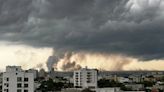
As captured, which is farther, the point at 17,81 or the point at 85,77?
the point at 85,77

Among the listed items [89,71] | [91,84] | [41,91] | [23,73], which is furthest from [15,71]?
[89,71]

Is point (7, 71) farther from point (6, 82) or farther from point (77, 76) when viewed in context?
point (77, 76)

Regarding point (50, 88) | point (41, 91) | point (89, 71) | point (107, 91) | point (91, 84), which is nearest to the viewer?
point (107, 91)

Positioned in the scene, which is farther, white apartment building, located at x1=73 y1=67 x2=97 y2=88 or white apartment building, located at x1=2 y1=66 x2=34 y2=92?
white apartment building, located at x1=73 y1=67 x2=97 y2=88

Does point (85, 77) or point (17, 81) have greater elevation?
point (85, 77)

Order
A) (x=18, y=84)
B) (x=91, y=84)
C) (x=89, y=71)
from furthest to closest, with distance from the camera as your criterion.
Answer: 1. (x=89, y=71)
2. (x=91, y=84)
3. (x=18, y=84)

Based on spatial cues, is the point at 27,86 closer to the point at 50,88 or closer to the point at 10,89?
the point at 10,89

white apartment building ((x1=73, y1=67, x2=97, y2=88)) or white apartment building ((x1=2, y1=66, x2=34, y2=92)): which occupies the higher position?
white apartment building ((x1=73, y1=67, x2=97, y2=88))

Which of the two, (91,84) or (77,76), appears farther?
(77,76)
